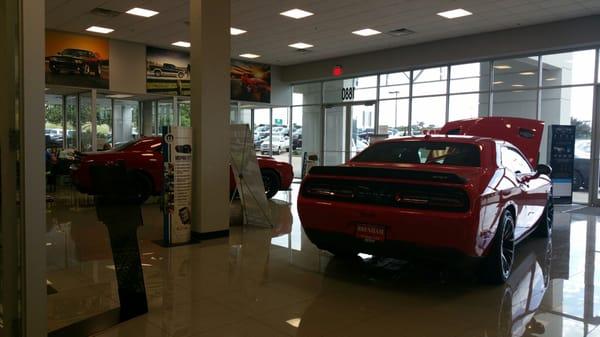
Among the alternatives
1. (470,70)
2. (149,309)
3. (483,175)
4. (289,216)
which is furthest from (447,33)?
(149,309)

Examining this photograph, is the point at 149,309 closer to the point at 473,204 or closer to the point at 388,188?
the point at 388,188

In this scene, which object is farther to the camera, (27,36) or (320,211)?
(320,211)

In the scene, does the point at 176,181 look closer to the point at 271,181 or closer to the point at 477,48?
the point at 271,181

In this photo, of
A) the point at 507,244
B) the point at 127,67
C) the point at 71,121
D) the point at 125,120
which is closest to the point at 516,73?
the point at 507,244

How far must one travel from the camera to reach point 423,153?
4.61 metres

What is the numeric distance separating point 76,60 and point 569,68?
12084mm

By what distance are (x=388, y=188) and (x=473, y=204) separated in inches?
26.5

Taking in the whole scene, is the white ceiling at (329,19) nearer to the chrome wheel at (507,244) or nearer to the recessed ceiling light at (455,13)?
the recessed ceiling light at (455,13)

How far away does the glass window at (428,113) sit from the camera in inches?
510

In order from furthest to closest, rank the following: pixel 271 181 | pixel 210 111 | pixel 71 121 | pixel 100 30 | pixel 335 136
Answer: pixel 335 136
pixel 71 121
pixel 100 30
pixel 271 181
pixel 210 111

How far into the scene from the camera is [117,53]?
42.7 ft

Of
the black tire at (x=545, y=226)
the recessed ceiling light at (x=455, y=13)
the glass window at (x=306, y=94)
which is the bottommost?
the black tire at (x=545, y=226)

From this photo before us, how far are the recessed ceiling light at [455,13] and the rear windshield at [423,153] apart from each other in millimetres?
6022

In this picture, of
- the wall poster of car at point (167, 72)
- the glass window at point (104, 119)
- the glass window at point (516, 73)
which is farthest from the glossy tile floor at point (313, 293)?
the wall poster of car at point (167, 72)
